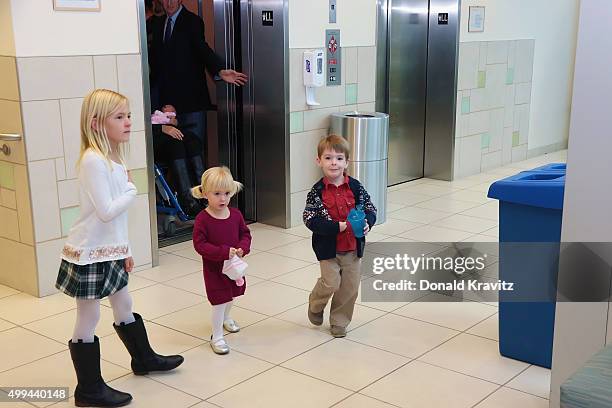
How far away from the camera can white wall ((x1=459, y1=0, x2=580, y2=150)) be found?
7.48 m

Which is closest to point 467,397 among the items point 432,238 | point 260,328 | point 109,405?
point 260,328

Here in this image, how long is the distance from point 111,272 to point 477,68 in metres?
5.28

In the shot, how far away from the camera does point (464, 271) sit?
4691 millimetres

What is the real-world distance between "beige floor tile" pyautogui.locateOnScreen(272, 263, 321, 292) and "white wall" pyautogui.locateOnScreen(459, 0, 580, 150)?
3684 mm

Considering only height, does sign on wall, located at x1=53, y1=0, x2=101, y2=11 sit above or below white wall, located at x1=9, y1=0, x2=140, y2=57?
above

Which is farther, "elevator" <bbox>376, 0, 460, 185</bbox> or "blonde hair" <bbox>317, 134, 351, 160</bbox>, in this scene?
"elevator" <bbox>376, 0, 460, 185</bbox>

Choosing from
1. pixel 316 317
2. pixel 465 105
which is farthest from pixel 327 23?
pixel 316 317

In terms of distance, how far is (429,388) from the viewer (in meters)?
3.07

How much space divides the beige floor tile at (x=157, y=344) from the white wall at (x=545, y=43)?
478 cm

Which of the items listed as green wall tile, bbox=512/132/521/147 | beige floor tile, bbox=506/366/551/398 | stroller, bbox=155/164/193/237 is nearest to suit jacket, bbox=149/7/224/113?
stroller, bbox=155/164/193/237

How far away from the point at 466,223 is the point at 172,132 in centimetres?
230

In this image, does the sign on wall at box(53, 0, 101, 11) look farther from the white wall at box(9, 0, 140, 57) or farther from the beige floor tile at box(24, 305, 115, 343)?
the beige floor tile at box(24, 305, 115, 343)

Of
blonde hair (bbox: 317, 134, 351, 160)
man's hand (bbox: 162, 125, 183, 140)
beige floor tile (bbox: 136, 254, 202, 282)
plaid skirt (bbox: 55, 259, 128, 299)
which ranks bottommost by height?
beige floor tile (bbox: 136, 254, 202, 282)

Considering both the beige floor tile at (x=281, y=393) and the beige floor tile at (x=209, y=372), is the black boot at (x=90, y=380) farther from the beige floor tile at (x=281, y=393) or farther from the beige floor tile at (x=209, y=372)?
the beige floor tile at (x=281, y=393)
